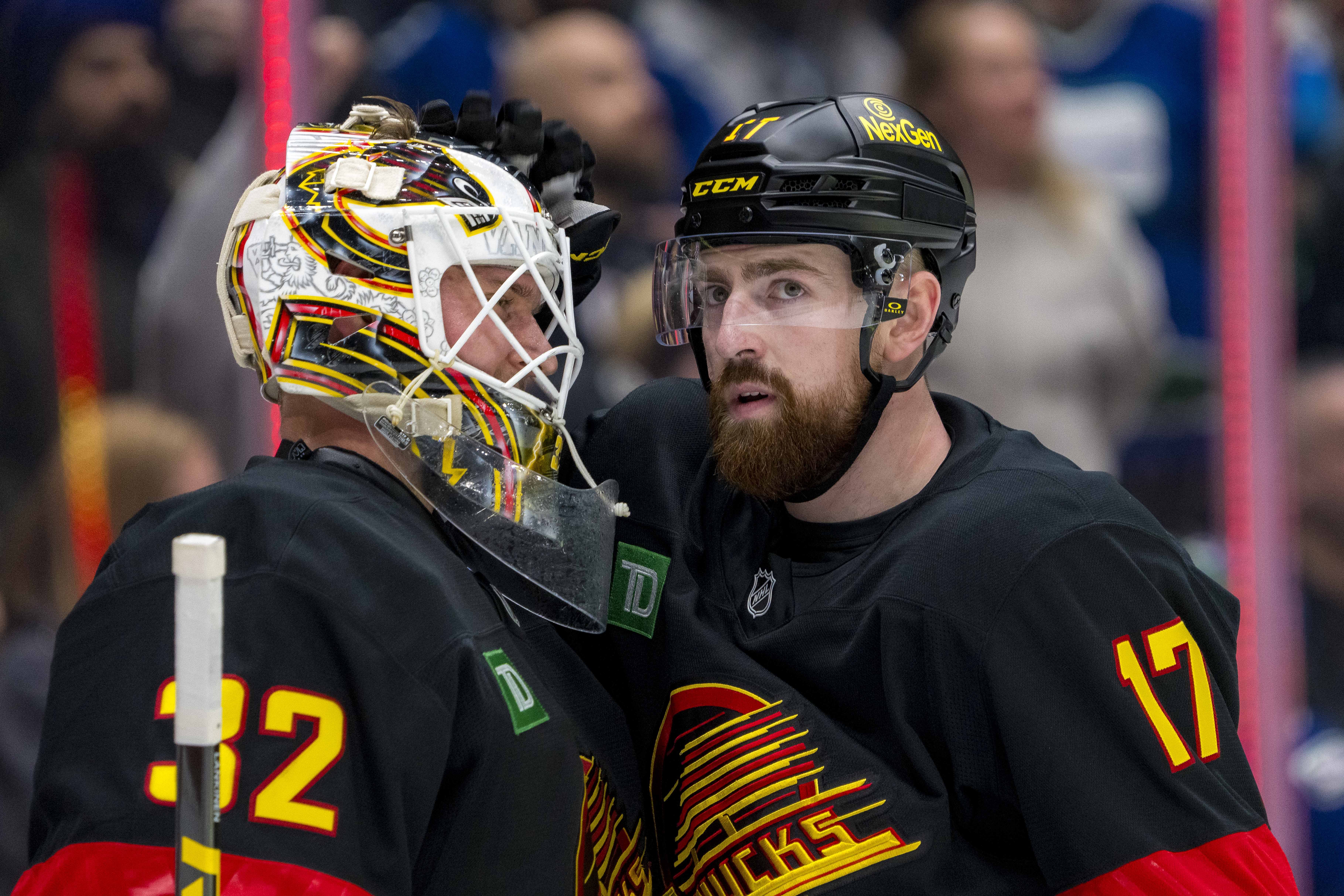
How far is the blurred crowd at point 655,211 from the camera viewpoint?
3305mm

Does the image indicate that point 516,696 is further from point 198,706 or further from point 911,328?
point 911,328

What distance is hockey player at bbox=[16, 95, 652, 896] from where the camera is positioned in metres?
1.39

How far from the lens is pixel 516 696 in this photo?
1.54 metres

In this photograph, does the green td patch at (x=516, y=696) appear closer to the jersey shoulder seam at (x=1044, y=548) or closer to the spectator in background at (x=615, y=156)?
the jersey shoulder seam at (x=1044, y=548)

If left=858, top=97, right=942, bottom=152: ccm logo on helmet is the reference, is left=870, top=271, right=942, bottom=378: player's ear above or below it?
below

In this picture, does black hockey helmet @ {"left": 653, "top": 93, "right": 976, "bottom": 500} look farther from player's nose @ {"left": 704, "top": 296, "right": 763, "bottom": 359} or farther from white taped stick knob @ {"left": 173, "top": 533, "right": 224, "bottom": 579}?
white taped stick knob @ {"left": 173, "top": 533, "right": 224, "bottom": 579}

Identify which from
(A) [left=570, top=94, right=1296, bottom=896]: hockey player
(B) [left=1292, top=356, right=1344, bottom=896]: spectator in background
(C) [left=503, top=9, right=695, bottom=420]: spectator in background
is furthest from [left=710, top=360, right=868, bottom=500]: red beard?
(B) [left=1292, top=356, right=1344, bottom=896]: spectator in background

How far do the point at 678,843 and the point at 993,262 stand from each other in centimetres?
233

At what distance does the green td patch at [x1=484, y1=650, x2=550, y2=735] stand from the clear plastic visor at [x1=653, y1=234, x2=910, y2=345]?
0.63 m

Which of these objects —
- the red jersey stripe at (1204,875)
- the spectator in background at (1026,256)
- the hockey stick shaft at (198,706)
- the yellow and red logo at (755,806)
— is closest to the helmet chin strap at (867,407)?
the yellow and red logo at (755,806)

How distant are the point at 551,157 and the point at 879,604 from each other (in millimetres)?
849

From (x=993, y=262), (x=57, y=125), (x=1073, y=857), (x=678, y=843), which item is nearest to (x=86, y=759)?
(x=678, y=843)

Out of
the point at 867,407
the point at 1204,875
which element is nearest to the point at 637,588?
the point at 867,407

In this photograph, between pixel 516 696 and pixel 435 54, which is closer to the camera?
pixel 516 696
